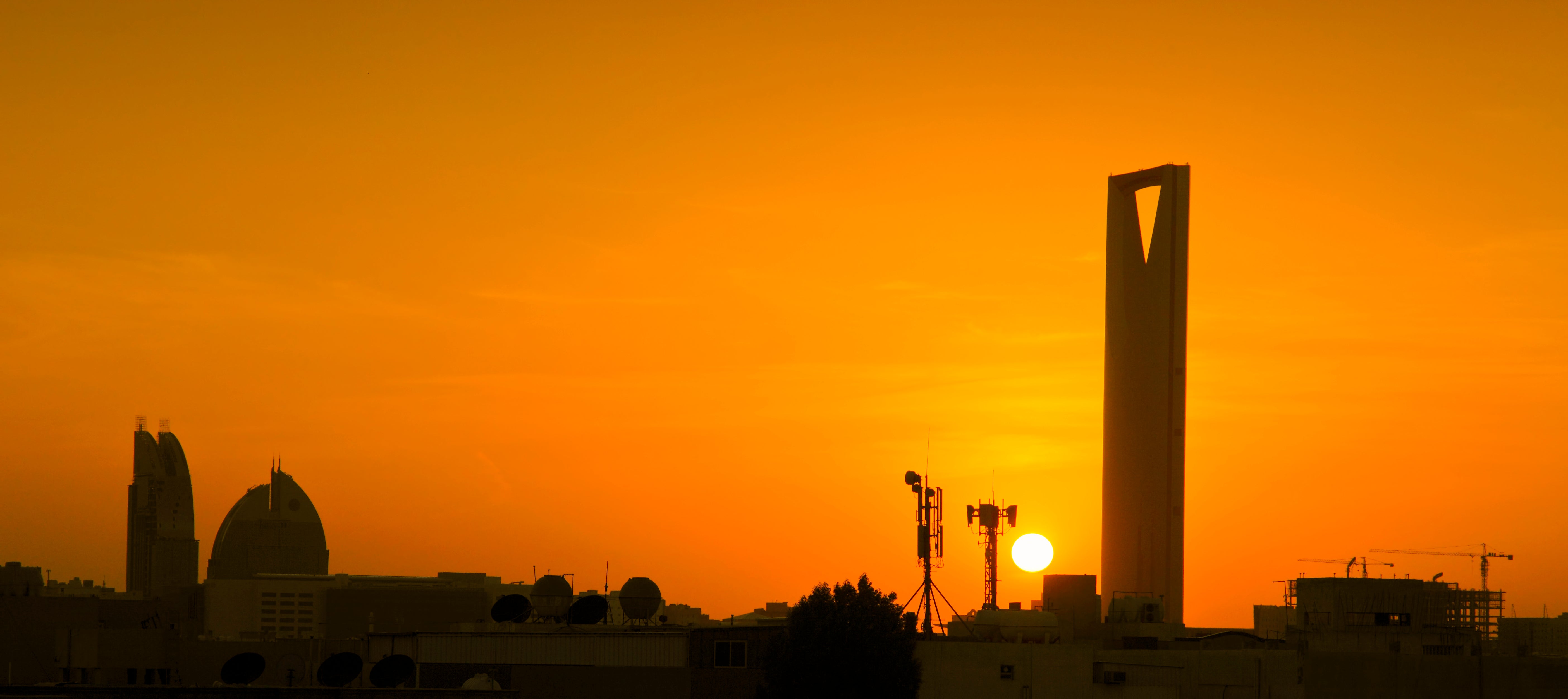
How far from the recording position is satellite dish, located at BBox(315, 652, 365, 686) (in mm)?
67938

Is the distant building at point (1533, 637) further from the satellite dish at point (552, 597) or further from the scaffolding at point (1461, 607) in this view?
the satellite dish at point (552, 597)

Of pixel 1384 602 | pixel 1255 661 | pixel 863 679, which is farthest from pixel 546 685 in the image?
pixel 1384 602

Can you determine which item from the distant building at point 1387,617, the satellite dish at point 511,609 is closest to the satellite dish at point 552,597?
the satellite dish at point 511,609

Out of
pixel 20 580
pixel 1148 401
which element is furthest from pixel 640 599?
pixel 1148 401

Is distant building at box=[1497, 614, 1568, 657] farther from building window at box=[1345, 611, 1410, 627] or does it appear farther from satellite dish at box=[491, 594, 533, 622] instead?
satellite dish at box=[491, 594, 533, 622]

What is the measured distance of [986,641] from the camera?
8450 cm

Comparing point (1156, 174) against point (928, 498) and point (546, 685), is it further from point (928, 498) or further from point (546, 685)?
point (546, 685)

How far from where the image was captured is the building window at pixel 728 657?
71.1m

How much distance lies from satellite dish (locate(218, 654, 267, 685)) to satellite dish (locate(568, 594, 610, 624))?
618 inches

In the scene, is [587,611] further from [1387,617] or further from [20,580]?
[1387,617]

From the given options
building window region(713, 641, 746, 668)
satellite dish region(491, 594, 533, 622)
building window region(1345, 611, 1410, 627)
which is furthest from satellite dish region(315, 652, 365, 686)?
building window region(1345, 611, 1410, 627)

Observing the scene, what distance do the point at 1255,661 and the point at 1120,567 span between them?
54.4m

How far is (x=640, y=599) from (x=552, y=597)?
186 inches

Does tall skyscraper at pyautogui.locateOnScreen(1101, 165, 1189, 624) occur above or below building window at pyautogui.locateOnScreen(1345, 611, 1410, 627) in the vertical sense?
above
